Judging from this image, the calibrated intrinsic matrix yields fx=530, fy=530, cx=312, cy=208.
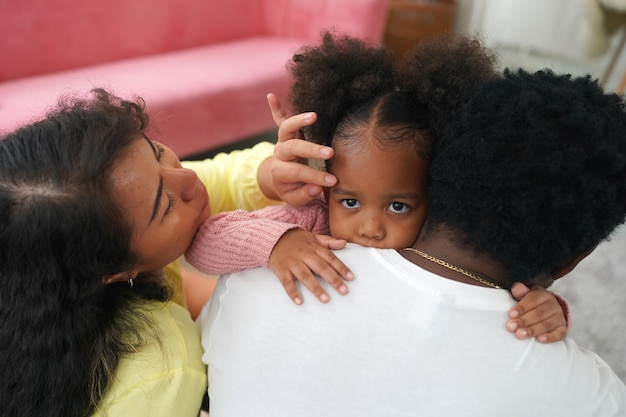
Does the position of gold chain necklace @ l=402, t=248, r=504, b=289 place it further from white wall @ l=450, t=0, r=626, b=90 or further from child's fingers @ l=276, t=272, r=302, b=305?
white wall @ l=450, t=0, r=626, b=90

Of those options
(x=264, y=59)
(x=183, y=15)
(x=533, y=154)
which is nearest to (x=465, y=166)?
(x=533, y=154)

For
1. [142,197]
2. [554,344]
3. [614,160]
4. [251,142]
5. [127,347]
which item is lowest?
[251,142]

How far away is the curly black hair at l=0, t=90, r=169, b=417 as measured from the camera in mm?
715

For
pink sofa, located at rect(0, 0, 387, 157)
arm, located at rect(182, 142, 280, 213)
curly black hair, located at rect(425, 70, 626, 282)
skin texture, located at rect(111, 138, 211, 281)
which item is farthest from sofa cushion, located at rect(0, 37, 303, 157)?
curly black hair, located at rect(425, 70, 626, 282)

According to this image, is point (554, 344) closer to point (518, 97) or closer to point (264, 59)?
point (518, 97)

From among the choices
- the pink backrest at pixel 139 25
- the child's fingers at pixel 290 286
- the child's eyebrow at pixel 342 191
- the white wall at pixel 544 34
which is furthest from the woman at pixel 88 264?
the white wall at pixel 544 34

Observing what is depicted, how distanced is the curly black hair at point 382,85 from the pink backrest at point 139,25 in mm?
1472

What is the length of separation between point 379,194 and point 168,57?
1.82 metres

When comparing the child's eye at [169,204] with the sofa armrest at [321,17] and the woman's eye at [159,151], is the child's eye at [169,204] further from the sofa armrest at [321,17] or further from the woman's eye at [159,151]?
the sofa armrest at [321,17]

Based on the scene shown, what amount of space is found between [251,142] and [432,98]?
5.92 ft

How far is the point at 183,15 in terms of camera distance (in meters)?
2.54

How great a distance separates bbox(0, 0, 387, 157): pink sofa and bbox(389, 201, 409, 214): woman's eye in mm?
1237

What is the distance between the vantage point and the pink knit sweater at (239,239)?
0.83 m

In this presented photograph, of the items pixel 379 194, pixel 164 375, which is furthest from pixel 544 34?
pixel 164 375
